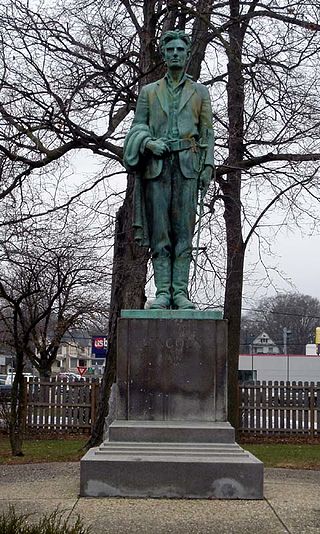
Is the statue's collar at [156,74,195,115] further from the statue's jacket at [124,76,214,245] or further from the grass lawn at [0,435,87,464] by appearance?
the grass lawn at [0,435,87,464]

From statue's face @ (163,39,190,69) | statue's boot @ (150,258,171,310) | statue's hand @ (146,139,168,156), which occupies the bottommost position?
statue's boot @ (150,258,171,310)

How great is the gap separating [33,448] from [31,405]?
404 cm

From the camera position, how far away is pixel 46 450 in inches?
707

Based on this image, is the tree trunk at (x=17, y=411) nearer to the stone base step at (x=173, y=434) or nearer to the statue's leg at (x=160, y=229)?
the statue's leg at (x=160, y=229)

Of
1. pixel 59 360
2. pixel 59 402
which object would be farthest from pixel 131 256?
pixel 59 360

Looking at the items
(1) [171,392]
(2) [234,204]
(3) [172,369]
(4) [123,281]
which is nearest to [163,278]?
(3) [172,369]

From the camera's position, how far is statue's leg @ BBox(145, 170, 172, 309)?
318 inches

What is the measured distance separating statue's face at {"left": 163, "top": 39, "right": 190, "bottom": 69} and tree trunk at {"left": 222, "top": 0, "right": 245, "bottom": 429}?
293 inches

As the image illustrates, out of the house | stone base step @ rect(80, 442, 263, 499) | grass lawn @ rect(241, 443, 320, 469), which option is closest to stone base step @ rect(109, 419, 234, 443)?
stone base step @ rect(80, 442, 263, 499)

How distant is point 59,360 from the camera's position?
10906 cm

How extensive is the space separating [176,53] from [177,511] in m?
4.55


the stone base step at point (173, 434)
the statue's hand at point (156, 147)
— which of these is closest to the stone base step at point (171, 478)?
the stone base step at point (173, 434)

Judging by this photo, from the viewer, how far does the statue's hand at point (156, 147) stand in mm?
7859

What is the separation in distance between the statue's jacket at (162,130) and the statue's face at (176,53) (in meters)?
0.20
